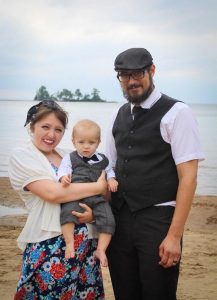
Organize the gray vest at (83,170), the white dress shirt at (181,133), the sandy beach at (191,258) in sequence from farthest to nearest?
the sandy beach at (191,258) < the gray vest at (83,170) < the white dress shirt at (181,133)

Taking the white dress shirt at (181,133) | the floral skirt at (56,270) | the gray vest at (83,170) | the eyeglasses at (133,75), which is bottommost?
the floral skirt at (56,270)

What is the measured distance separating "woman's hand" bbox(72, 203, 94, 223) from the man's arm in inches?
18.9

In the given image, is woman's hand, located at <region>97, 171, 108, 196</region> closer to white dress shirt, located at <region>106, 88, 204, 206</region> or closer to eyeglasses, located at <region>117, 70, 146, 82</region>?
white dress shirt, located at <region>106, 88, 204, 206</region>

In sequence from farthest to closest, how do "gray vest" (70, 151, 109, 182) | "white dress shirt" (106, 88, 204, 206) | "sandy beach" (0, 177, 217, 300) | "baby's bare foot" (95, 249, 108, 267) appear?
"sandy beach" (0, 177, 217, 300) → "gray vest" (70, 151, 109, 182) → "baby's bare foot" (95, 249, 108, 267) → "white dress shirt" (106, 88, 204, 206)

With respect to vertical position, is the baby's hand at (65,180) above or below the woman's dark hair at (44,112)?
below

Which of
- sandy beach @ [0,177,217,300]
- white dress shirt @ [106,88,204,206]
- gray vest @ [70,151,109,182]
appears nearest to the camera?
white dress shirt @ [106,88,204,206]

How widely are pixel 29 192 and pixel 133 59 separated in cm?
107

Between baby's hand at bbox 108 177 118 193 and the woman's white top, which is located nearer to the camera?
the woman's white top

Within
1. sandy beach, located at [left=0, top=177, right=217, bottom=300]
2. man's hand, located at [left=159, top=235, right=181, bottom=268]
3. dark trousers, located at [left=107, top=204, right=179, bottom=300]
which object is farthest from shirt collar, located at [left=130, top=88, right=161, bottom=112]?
sandy beach, located at [left=0, top=177, right=217, bottom=300]

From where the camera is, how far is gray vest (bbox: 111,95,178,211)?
283cm

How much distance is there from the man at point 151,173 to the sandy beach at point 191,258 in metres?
1.90

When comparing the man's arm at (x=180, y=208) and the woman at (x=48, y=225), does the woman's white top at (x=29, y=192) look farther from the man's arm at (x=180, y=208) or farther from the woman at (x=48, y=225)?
the man's arm at (x=180, y=208)

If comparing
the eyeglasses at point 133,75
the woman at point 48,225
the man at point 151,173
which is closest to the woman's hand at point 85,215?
the woman at point 48,225

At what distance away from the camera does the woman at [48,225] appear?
279 centimetres
